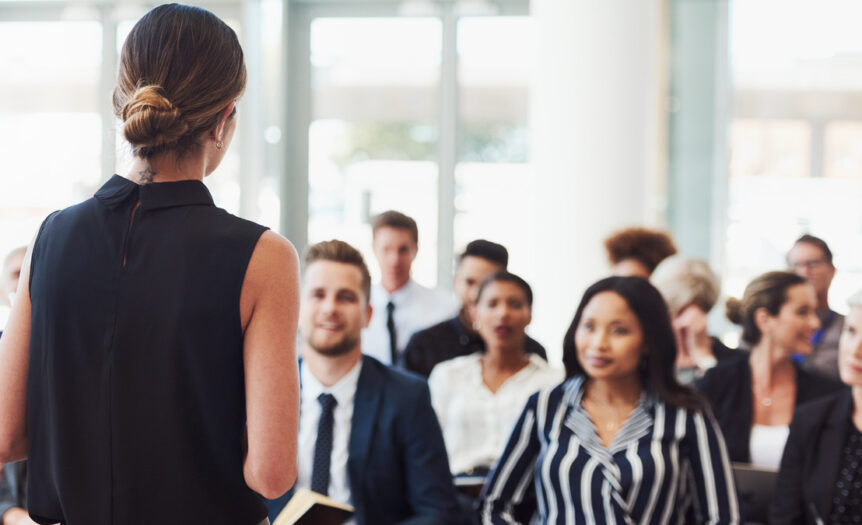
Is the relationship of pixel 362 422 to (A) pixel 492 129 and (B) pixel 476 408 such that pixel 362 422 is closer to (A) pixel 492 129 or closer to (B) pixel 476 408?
(B) pixel 476 408

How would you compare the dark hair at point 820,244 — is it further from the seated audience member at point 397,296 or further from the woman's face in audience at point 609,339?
the woman's face in audience at point 609,339

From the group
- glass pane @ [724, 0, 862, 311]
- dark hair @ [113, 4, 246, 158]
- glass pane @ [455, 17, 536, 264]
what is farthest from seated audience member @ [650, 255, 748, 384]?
glass pane @ [455, 17, 536, 264]

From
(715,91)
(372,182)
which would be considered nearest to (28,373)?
(372,182)

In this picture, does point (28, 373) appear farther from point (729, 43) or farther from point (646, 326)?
point (729, 43)

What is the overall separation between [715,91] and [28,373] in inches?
283

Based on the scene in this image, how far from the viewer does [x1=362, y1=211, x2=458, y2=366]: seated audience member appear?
15.4 ft

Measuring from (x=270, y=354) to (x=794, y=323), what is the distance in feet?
9.66

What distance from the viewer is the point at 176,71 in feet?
3.69

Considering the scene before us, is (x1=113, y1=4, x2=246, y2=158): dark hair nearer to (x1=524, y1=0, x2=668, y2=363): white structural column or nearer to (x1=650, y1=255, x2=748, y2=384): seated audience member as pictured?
(x1=650, y1=255, x2=748, y2=384): seated audience member

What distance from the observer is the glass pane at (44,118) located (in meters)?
7.60

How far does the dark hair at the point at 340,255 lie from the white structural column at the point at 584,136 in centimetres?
299

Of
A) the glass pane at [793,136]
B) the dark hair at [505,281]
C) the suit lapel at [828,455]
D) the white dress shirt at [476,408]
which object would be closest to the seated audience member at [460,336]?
the dark hair at [505,281]

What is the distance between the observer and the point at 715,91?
7.66 m

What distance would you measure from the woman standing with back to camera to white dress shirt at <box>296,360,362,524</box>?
1.65 metres
